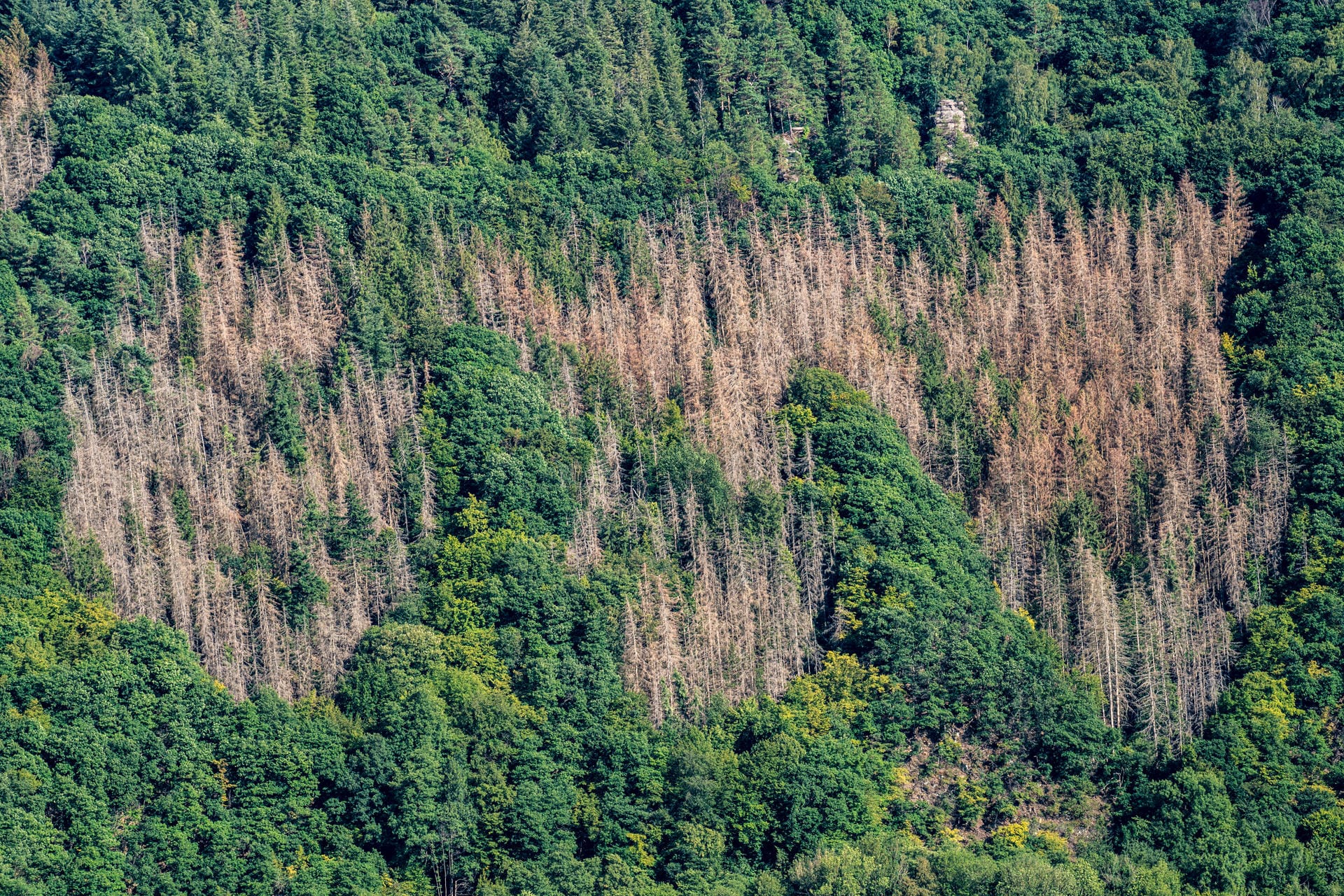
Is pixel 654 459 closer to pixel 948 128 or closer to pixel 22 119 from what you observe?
pixel 948 128

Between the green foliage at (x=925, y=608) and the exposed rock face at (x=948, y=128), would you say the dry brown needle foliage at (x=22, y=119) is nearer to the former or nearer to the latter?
the green foliage at (x=925, y=608)

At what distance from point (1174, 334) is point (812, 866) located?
36608mm

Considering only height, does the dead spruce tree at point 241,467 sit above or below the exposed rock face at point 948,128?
below

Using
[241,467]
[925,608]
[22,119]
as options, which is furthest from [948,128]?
[22,119]

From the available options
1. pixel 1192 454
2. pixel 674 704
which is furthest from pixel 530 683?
pixel 1192 454

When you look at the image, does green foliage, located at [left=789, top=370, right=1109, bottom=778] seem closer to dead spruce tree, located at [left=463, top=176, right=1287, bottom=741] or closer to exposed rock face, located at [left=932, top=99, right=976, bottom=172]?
dead spruce tree, located at [left=463, top=176, right=1287, bottom=741]

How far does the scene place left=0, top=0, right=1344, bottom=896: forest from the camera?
102688mm

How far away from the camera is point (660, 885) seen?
4011 inches

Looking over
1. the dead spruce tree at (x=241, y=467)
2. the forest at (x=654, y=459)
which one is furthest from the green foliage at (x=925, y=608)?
the dead spruce tree at (x=241, y=467)

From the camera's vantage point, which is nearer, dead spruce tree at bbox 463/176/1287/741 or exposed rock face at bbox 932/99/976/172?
dead spruce tree at bbox 463/176/1287/741

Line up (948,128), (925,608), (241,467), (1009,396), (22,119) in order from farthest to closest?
(948,128) → (22,119) → (1009,396) → (241,467) → (925,608)

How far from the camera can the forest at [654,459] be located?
102688mm

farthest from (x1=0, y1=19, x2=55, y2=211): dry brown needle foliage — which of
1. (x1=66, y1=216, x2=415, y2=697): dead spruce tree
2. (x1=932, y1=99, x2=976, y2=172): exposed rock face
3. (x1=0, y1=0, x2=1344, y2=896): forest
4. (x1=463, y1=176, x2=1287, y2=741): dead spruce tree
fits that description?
(x1=932, y1=99, x2=976, y2=172): exposed rock face

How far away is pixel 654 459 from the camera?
116438 mm
